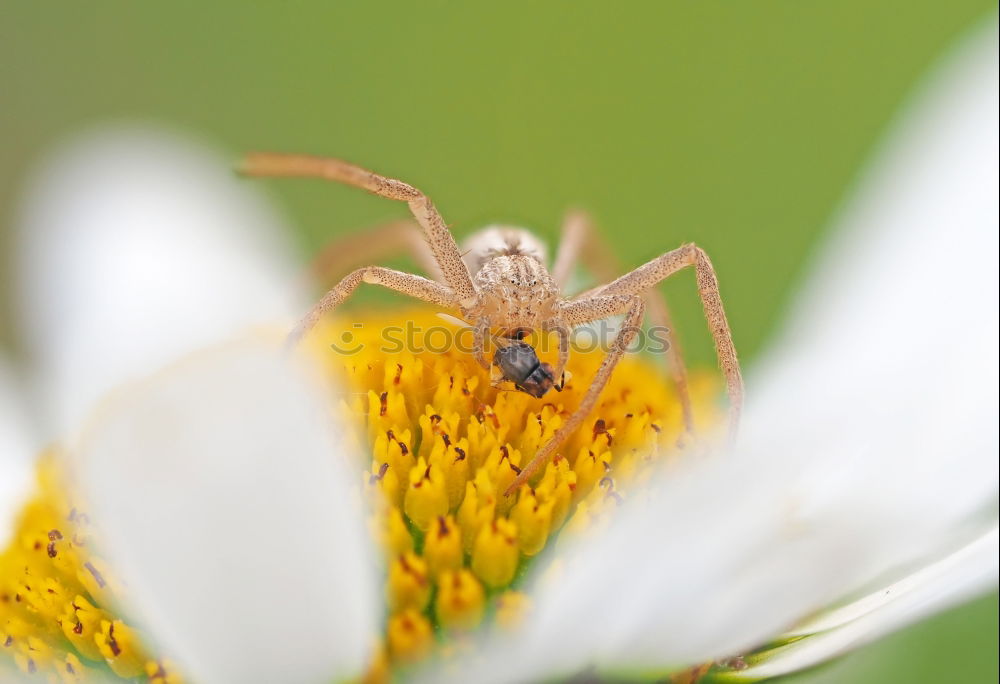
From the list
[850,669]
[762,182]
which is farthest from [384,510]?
[762,182]

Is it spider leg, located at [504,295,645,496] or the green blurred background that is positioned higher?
the green blurred background

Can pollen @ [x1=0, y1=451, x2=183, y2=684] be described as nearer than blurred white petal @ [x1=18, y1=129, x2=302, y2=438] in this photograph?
Yes

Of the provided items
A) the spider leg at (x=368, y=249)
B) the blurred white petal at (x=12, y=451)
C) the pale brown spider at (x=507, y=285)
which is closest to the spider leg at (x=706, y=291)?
the pale brown spider at (x=507, y=285)

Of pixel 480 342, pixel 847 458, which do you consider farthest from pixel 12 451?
pixel 847 458

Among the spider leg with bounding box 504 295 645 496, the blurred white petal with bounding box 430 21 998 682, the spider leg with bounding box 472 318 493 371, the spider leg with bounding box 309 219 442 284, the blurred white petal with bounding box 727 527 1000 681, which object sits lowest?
the blurred white petal with bounding box 727 527 1000 681

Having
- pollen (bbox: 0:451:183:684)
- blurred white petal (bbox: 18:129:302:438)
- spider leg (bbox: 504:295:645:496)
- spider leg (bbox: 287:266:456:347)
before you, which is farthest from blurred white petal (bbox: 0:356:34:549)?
spider leg (bbox: 504:295:645:496)

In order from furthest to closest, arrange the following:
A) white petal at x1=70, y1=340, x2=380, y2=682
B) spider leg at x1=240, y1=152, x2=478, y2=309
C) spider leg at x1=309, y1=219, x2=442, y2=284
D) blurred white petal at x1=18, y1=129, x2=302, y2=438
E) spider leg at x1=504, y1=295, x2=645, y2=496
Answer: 1. spider leg at x1=309, y1=219, x2=442, y2=284
2. blurred white petal at x1=18, y1=129, x2=302, y2=438
3. spider leg at x1=240, y1=152, x2=478, y2=309
4. spider leg at x1=504, y1=295, x2=645, y2=496
5. white petal at x1=70, y1=340, x2=380, y2=682

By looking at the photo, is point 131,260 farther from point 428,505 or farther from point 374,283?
point 428,505

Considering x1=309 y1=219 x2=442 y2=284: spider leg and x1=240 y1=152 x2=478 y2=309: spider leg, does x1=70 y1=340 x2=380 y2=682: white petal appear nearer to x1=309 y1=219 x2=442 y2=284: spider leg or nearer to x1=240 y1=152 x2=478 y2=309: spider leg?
x1=240 y1=152 x2=478 y2=309: spider leg
